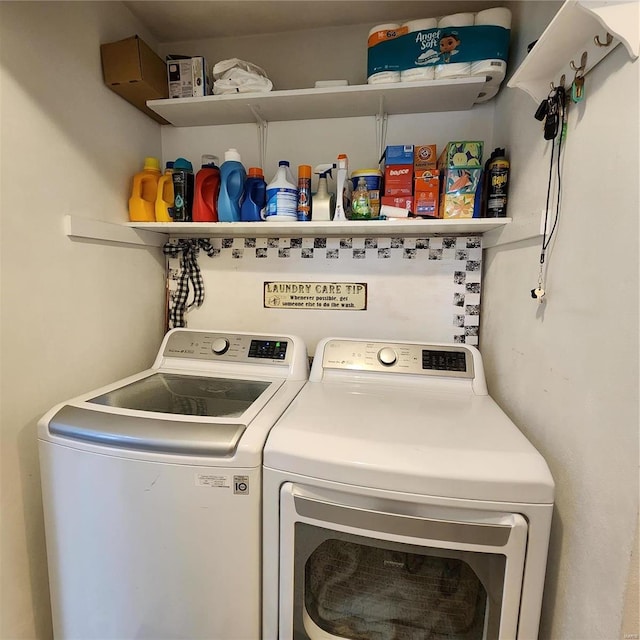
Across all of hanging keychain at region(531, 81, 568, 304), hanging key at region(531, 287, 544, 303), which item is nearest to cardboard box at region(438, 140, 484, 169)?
hanging keychain at region(531, 81, 568, 304)

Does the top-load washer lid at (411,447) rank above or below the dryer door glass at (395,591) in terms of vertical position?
above

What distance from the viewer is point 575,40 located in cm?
74

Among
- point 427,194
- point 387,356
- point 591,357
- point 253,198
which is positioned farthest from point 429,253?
point 591,357

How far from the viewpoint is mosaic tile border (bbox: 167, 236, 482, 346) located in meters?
1.52

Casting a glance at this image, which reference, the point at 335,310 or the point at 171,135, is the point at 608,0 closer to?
the point at 335,310

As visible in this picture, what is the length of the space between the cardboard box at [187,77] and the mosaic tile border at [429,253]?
0.62 metres

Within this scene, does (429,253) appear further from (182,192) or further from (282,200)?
(182,192)

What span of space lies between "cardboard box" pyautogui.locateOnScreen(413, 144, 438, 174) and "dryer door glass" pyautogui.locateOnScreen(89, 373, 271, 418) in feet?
3.13

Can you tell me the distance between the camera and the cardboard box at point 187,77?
1.41 meters

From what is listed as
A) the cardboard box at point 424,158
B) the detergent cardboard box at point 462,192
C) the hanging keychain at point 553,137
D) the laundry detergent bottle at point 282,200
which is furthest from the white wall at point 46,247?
the hanging keychain at point 553,137

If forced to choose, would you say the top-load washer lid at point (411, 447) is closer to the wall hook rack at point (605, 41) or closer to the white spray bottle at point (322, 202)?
the white spray bottle at point (322, 202)

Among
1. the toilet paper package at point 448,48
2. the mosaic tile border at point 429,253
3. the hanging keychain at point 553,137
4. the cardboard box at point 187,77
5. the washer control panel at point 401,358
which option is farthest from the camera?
the mosaic tile border at point 429,253

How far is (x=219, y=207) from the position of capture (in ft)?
4.74

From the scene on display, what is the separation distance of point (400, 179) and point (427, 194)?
0.37 feet
